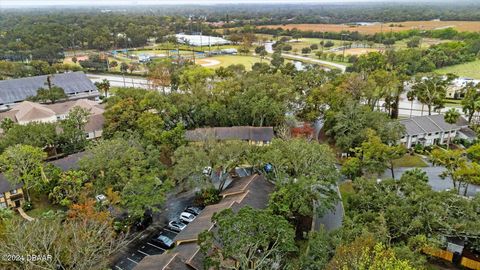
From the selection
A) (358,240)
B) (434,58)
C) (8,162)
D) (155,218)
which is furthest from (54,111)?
(434,58)

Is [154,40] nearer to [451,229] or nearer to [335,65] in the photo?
[335,65]

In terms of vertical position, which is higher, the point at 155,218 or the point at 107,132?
the point at 107,132

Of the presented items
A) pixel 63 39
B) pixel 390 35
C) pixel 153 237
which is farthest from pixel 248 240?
pixel 390 35

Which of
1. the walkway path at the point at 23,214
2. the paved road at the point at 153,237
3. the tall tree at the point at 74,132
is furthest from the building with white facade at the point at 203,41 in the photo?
the walkway path at the point at 23,214

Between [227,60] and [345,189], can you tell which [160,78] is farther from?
[227,60]

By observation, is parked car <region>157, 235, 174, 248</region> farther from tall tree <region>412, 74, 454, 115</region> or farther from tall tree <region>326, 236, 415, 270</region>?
tall tree <region>412, 74, 454, 115</region>

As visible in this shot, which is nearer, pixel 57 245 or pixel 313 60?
pixel 57 245

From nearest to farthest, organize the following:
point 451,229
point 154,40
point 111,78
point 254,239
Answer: point 254,239 → point 451,229 → point 111,78 → point 154,40

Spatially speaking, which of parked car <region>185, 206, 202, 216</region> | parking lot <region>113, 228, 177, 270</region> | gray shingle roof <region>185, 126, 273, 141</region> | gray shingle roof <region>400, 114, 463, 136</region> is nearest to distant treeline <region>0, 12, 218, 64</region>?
gray shingle roof <region>185, 126, 273, 141</region>
